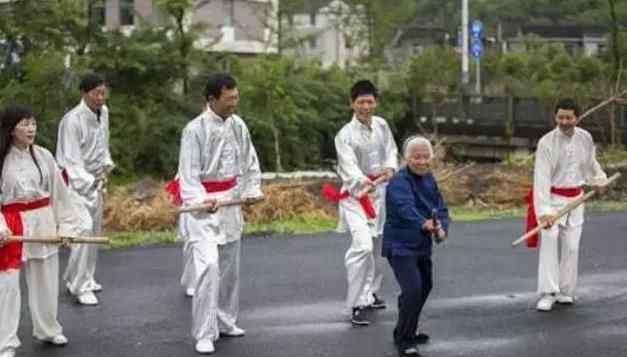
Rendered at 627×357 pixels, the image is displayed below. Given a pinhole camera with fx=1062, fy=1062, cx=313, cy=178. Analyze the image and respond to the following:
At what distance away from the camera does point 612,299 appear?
9375mm

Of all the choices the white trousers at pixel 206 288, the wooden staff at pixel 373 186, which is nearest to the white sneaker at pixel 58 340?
the white trousers at pixel 206 288

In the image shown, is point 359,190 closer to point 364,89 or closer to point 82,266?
point 364,89

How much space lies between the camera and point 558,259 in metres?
9.03

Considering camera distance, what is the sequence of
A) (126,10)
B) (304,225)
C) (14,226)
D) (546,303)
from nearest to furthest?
(14,226)
(546,303)
(304,225)
(126,10)

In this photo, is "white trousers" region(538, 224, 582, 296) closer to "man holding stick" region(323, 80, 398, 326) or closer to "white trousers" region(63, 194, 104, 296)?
"man holding stick" region(323, 80, 398, 326)

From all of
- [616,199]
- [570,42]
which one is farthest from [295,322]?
[570,42]

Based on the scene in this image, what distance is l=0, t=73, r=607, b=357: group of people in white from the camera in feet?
23.9

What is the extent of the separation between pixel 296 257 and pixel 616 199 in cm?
824

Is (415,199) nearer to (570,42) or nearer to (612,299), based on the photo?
(612,299)

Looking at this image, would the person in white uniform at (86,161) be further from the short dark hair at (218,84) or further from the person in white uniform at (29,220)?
the short dark hair at (218,84)

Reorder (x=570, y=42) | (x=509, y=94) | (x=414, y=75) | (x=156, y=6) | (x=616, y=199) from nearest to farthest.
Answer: (x=616, y=199) < (x=156, y=6) < (x=509, y=94) < (x=414, y=75) < (x=570, y=42)

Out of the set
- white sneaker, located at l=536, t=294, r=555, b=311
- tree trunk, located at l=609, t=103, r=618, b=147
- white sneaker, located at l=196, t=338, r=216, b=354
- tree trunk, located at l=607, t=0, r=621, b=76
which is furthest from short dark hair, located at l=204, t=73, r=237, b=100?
tree trunk, located at l=607, t=0, r=621, b=76

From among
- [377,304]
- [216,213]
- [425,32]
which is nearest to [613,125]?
[377,304]

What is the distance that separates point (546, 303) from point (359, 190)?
1888 mm
